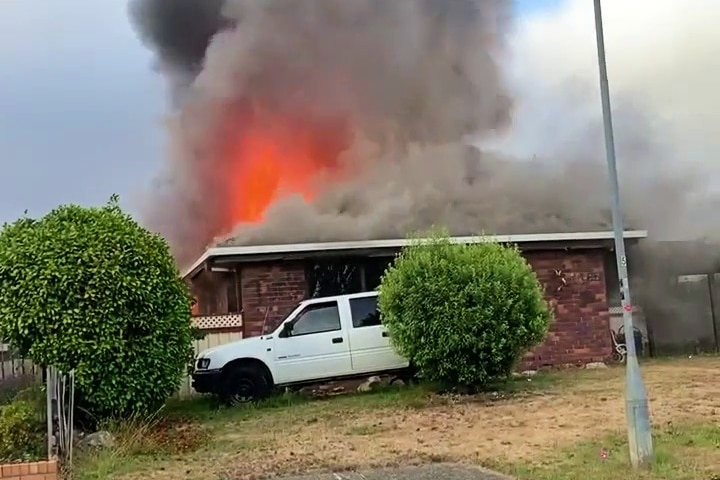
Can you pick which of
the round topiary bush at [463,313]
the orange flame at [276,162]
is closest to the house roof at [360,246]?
the round topiary bush at [463,313]

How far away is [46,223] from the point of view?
1005 cm

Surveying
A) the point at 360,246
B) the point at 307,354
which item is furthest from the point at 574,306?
the point at 307,354

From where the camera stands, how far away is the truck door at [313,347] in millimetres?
12859

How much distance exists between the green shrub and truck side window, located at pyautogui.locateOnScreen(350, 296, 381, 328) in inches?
218

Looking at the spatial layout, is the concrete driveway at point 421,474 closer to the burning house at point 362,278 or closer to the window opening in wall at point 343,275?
the burning house at point 362,278

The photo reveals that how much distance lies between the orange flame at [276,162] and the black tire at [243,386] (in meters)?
9.00

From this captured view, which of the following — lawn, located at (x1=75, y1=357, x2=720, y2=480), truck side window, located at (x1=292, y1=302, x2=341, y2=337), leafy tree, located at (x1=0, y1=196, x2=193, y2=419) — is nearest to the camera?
lawn, located at (x1=75, y1=357, x2=720, y2=480)

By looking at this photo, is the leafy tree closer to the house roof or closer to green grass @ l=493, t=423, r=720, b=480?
the house roof

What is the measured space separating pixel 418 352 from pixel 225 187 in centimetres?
1204

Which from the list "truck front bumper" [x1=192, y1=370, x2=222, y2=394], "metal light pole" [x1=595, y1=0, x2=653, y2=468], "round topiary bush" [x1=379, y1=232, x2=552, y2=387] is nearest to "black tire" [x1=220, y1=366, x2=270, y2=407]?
"truck front bumper" [x1=192, y1=370, x2=222, y2=394]

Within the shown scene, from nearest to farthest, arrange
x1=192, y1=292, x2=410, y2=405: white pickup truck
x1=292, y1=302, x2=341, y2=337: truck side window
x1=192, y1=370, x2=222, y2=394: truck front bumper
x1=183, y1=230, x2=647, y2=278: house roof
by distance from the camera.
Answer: x1=192, y1=370, x2=222, y2=394: truck front bumper, x1=192, y1=292, x2=410, y2=405: white pickup truck, x1=292, y1=302, x2=341, y2=337: truck side window, x1=183, y1=230, x2=647, y2=278: house roof

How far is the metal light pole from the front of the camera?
7.06 meters

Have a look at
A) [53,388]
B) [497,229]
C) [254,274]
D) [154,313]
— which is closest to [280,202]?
[254,274]

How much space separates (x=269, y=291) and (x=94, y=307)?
5.59m
